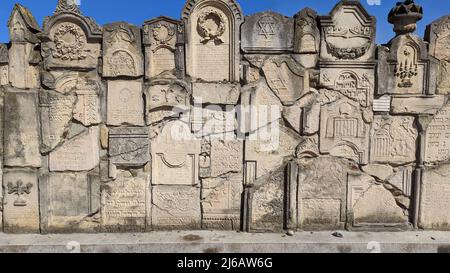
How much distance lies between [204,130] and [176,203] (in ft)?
2.99

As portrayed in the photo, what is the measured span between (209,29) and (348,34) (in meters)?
1.56

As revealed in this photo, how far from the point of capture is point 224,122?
3.29 metres

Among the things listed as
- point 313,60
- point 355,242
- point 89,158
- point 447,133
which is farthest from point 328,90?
point 89,158

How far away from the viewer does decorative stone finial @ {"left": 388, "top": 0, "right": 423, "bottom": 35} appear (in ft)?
10.3

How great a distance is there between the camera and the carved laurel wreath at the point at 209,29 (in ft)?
10.6

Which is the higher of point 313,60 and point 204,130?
point 313,60

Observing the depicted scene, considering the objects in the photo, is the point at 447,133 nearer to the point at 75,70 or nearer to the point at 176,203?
the point at 176,203

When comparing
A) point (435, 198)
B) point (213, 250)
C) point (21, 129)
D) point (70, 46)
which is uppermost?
point (70, 46)

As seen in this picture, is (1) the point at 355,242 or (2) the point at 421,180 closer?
(1) the point at 355,242

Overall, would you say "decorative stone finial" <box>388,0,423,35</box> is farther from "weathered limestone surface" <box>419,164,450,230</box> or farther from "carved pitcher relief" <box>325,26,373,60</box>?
"weathered limestone surface" <box>419,164,450,230</box>

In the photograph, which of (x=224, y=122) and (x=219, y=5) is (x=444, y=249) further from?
(x=219, y=5)

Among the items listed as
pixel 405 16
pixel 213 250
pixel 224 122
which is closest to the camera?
pixel 213 250

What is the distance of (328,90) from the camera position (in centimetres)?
330

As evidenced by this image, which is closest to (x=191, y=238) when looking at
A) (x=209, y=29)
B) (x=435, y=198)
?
(x=209, y=29)
